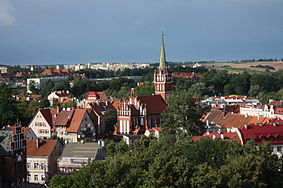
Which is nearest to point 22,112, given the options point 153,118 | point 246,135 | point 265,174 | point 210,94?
point 153,118

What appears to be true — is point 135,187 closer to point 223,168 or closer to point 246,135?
point 223,168

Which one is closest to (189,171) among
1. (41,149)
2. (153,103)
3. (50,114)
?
(41,149)

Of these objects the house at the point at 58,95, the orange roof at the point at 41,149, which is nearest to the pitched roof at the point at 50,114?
the orange roof at the point at 41,149

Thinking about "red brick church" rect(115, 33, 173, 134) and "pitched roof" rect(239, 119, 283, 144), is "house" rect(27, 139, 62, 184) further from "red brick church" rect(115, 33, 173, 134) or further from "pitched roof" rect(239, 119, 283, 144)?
"pitched roof" rect(239, 119, 283, 144)

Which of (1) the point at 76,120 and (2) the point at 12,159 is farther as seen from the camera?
(1) the point at 76,120

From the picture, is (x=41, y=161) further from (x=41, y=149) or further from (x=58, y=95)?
(x=58, y=95)

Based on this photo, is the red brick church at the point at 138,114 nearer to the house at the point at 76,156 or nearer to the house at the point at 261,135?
the house at the point at 76,156
